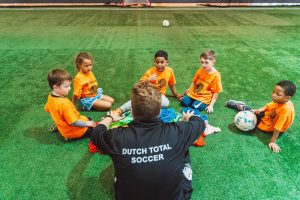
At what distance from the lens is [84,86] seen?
3.87 metres

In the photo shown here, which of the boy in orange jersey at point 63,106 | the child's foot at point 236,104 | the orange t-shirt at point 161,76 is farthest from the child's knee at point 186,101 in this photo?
the boy in orange jersey at point 63,106

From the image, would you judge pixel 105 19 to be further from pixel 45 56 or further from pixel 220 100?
pixel 220 100

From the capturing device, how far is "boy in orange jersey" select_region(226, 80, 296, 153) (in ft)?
10.2

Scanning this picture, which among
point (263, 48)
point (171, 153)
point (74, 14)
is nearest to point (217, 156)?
point (171, 153)

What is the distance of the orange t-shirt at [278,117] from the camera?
3178mm

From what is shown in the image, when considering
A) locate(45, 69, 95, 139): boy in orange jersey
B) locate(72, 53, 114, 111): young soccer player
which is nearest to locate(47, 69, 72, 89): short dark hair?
locate(45, 69, 95, 139): boy in orange jersey

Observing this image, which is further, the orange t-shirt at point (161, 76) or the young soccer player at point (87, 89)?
the orange t-shirt at point (161, 76)

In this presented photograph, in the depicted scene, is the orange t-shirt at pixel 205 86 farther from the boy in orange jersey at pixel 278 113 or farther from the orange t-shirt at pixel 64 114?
the orange t-shirt at pixel 64 114

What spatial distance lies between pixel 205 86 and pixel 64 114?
2.09 m

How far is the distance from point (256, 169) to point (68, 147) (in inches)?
86.9

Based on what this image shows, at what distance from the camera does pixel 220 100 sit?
4367 millimetres

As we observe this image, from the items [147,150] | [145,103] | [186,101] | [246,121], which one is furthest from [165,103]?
[147,150]

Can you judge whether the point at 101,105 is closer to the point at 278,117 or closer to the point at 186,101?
the point at 186,101

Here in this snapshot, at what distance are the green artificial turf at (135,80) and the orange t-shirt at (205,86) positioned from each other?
0.93ft
